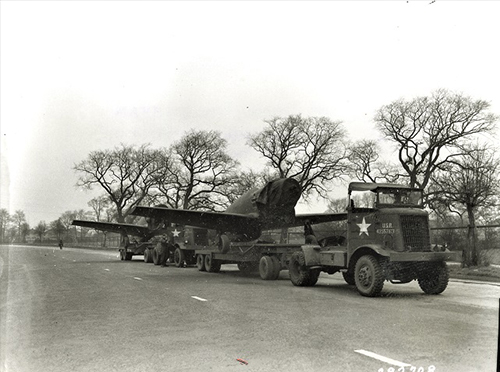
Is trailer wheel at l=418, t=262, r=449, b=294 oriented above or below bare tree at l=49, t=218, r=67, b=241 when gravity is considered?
below

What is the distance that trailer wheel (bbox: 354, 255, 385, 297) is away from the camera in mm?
11695

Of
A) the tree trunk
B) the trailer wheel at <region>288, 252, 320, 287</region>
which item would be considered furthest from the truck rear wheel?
the tree trunk

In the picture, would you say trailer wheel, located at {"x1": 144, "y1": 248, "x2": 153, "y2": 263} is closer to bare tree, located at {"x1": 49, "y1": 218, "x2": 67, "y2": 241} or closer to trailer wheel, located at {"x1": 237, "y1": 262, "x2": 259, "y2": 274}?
trailer wheel, located at {"x1": 237, "y1": 262, "x2": 259, "y2": 274}

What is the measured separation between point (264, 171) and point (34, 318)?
38381 millimetres

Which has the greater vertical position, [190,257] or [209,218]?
[209,218]

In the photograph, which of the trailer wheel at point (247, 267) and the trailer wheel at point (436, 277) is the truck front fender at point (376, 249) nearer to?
the trailer wheel at point (436, 277)

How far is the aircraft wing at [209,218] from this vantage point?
64.6ft

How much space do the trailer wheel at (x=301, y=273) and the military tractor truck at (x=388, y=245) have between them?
0.96 meters

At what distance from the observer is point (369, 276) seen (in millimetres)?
11922

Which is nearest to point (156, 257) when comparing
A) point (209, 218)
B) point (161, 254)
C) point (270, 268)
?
point (161, 254)

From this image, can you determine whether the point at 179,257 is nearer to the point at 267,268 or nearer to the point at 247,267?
the point at 247,267

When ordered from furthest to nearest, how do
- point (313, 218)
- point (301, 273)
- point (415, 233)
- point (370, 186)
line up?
point (313, 218), point (301, 273), point (370, 186), point (415, 233)

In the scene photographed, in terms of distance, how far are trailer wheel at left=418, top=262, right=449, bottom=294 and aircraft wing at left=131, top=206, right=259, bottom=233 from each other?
8.02 meters

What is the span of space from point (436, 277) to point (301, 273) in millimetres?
3779
